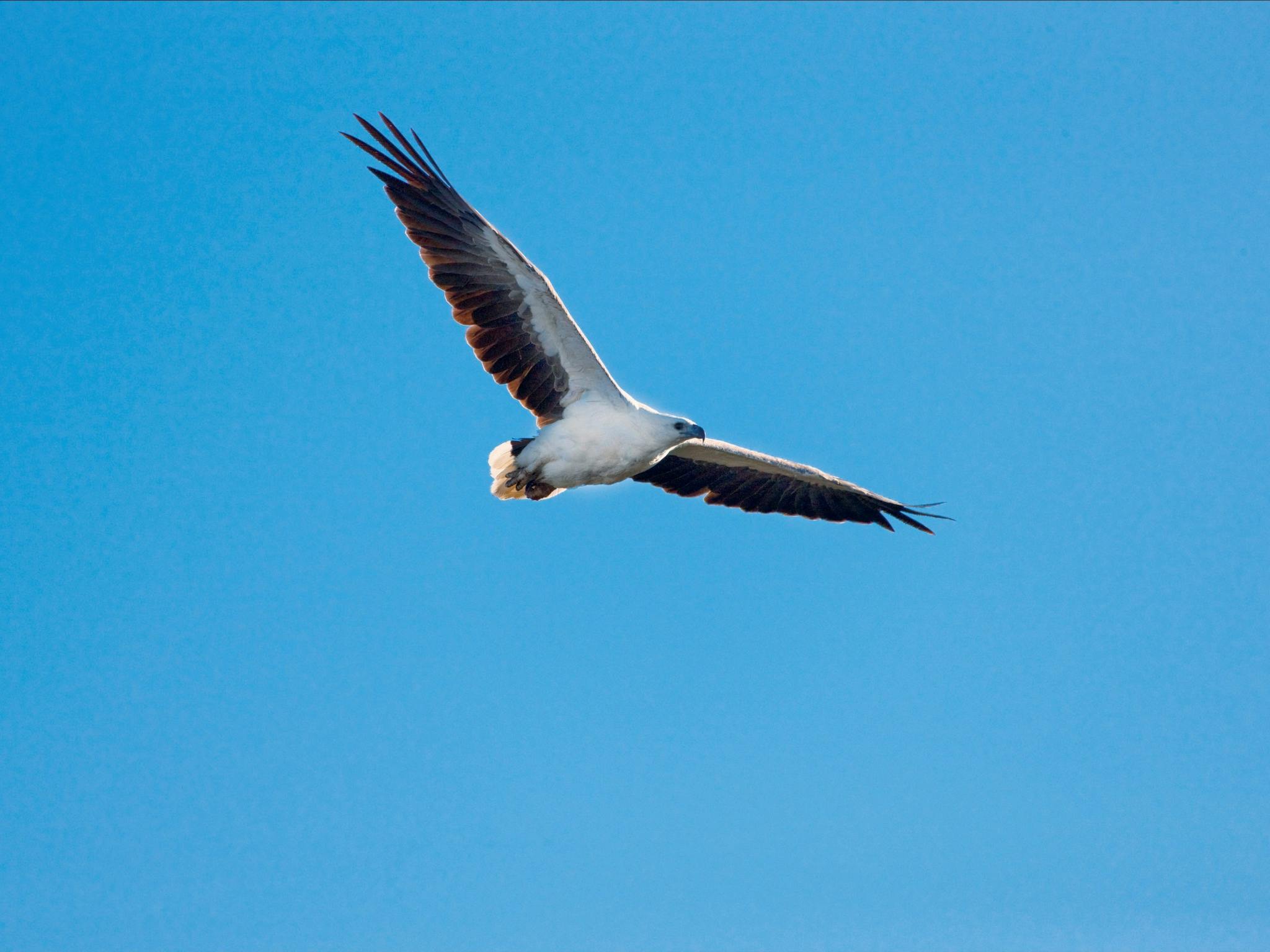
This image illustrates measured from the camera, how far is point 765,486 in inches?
505

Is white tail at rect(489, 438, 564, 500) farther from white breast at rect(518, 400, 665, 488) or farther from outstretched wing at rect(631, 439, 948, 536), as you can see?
outstretched wing at rect(631, 439, 948, 536)

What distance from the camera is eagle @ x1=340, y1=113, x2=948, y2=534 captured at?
10.1 m

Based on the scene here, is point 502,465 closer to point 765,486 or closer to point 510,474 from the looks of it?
point 510,474

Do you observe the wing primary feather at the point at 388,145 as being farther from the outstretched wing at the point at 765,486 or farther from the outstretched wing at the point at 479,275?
the outstretched wing at the point at 765,486

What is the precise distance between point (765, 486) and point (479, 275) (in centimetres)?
421

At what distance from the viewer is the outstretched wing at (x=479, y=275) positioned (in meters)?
10.1

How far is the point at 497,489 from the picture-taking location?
10.8 metres

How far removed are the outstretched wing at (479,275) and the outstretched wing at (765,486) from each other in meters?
2.09

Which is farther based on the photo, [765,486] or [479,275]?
[765,486]

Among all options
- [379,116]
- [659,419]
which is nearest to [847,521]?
[659,419]

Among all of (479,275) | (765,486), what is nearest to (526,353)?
(479,275)

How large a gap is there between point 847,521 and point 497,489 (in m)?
4.29

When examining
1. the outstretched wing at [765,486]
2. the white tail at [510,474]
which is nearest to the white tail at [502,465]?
the white tail at [510,474]

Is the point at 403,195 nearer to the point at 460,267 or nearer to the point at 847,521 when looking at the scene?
the point at 460,267
